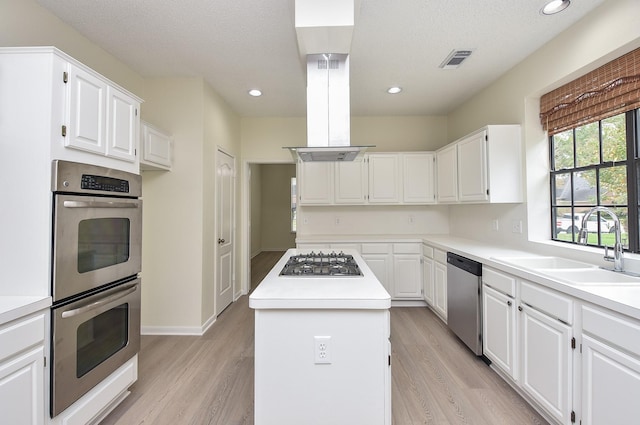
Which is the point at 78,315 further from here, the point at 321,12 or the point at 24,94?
the point at 321,12

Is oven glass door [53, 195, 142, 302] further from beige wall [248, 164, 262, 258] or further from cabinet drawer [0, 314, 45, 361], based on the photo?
beige wall [248, 164, 262, 258]

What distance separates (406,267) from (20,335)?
3554 millimetres

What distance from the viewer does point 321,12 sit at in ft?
5.52

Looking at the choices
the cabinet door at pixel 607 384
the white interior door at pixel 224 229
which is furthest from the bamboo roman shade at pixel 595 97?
the white interior door at pixel 224 229

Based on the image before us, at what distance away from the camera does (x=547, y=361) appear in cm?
171

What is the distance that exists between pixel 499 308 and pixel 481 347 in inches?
19.8

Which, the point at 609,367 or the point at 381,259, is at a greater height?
the point at 381,259

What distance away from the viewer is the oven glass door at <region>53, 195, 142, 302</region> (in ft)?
4.76

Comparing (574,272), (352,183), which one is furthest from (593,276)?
(352,183)

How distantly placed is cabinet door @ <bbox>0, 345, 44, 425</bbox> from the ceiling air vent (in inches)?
140

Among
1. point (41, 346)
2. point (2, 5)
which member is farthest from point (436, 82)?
point (41, 346)

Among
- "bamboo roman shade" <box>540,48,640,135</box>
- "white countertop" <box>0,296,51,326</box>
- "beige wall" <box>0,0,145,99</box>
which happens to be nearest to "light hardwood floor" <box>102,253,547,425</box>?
"white countertop" <box>0,296,51,326</box>

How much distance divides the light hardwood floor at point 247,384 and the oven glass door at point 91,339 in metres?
0.44

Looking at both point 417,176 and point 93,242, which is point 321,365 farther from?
point 417,176
